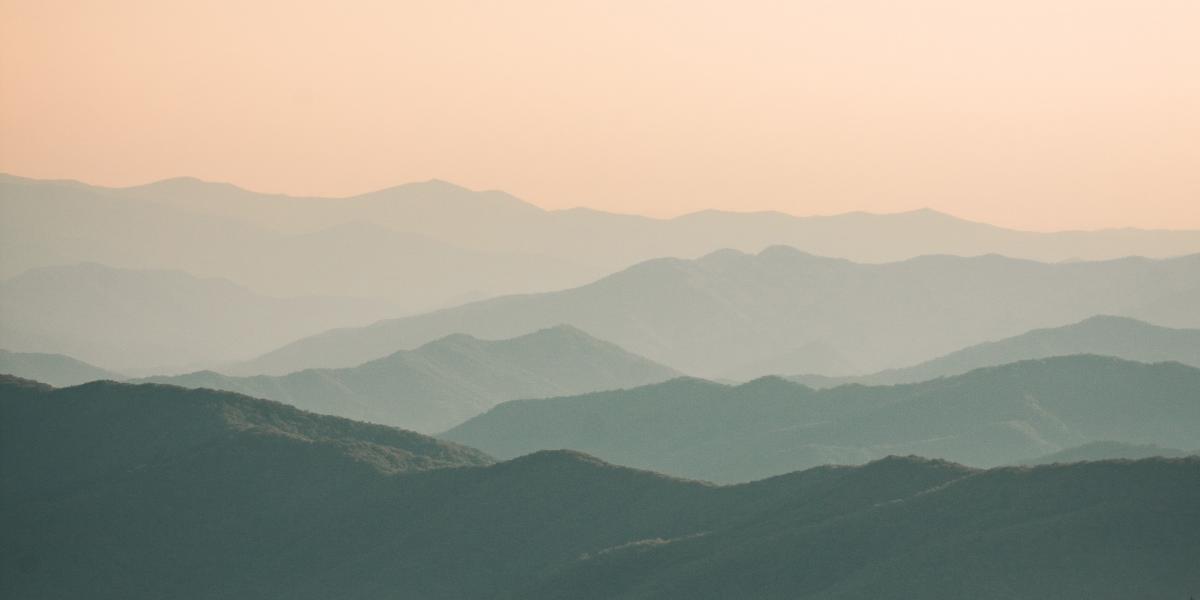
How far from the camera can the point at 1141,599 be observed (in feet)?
146

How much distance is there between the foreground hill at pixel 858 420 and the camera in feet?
402

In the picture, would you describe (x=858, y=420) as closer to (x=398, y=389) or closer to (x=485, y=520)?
(x=485, y=520)

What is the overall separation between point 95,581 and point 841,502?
97.7 feet

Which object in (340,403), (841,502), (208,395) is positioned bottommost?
(841,502)

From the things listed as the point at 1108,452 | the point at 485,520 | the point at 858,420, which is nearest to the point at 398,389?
the point at 858,420

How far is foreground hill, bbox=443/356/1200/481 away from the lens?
123 metres

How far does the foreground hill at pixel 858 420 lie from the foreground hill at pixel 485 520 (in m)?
47.5

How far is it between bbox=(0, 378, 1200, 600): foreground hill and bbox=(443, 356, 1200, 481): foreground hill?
47.5m

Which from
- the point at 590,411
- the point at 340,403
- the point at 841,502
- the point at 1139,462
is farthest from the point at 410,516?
the point at 340,403

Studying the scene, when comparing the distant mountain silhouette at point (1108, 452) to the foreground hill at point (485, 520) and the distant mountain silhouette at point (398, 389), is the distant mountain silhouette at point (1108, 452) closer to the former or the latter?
the foreground hill at point (485, 520)

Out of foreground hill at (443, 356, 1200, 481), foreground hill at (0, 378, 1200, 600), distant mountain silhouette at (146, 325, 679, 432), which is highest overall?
distant mountain silhouette at (146, 325, 679, 432)

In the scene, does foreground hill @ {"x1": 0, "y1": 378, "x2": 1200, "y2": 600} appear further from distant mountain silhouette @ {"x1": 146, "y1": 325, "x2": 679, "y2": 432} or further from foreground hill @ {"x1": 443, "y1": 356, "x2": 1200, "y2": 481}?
distant mountain silhouette @ {"x1": 146, "y1": 325, "x2": 679, "y2": 432}

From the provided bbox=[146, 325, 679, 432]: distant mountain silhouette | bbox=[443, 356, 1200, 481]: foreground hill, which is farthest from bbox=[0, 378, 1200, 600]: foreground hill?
bbox=[146, 325, 679, 432]: distant mountain silhouette

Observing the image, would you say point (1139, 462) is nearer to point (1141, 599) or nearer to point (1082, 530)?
point (1082, 530)
